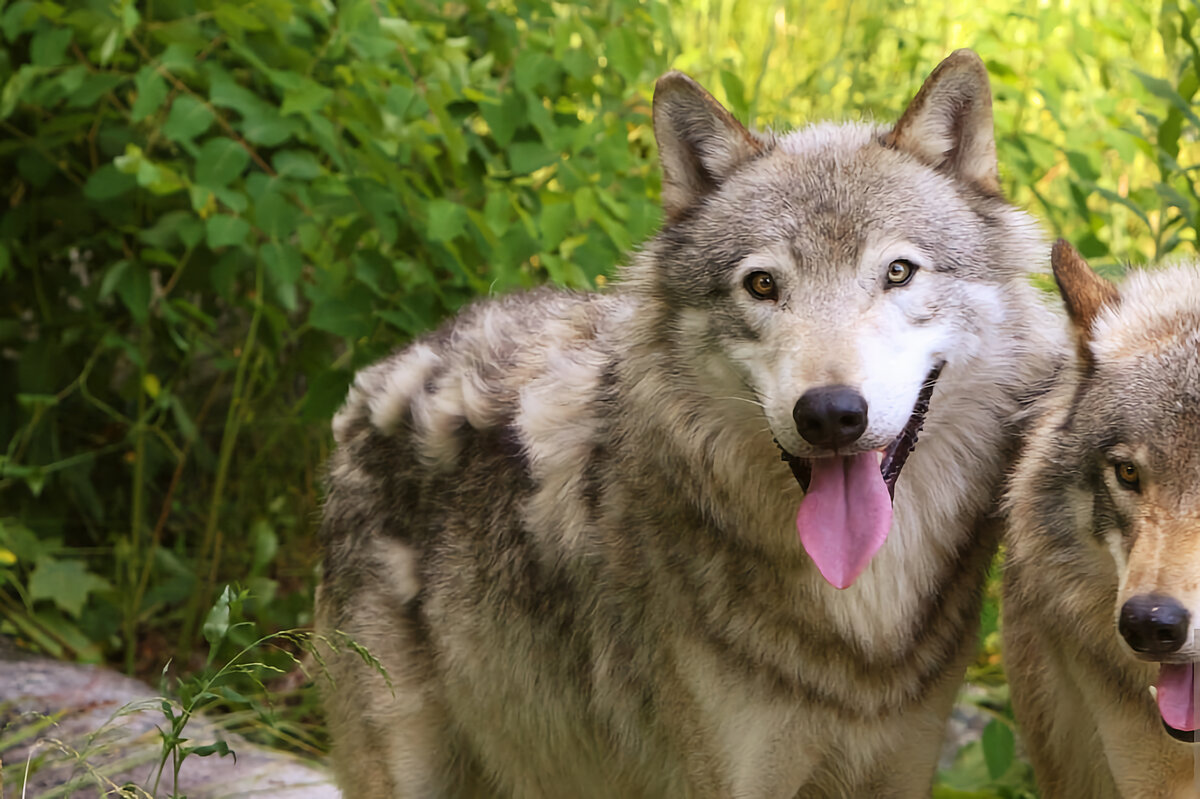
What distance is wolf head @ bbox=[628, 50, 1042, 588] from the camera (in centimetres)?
261

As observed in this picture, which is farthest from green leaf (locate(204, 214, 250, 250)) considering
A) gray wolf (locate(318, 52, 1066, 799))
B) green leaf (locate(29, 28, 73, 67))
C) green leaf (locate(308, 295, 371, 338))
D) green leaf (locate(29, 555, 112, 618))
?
green leaf (locate(29, 555, 112, 618))

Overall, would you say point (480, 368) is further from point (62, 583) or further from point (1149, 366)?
point (62, 583)

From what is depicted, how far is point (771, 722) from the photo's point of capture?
9.82 feet

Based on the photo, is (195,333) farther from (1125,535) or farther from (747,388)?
(1125,535)

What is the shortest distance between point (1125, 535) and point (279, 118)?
324cm

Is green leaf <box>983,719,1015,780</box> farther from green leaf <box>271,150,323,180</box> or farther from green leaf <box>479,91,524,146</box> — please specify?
green leaf <box>271,150,323,180</box>

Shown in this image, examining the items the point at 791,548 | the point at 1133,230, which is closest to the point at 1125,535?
the point at 791,548

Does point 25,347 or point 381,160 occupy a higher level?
point 381,160

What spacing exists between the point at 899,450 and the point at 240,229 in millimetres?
2680

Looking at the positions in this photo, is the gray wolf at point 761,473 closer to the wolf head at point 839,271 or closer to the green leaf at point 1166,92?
the wolf head at point 839,271

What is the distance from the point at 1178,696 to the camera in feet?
8.39

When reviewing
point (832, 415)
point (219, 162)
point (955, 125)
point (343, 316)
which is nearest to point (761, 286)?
point (832, 415)

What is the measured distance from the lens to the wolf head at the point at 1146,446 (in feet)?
7.80

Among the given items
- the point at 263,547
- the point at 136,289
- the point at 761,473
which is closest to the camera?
the point at 761,473
